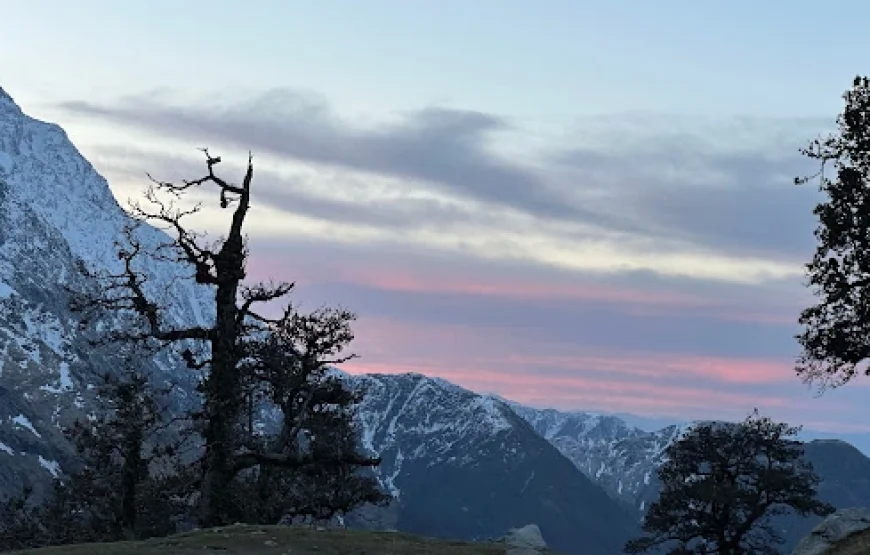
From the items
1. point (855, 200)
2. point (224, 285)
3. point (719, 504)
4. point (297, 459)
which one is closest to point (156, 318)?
point (224, 285)

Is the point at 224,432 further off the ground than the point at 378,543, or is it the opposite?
the point at 224,432

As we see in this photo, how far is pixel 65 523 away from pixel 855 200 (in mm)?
73444

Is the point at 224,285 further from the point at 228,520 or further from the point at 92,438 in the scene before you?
the point at 92,438

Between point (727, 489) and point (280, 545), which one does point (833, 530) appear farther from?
point (280, 545)

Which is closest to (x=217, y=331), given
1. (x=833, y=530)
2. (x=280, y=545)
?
(x=280, y=545)

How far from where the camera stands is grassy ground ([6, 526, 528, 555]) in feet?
121

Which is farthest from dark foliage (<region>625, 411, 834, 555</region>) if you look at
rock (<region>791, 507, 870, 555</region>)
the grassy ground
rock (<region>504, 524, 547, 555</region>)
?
the grassy ground

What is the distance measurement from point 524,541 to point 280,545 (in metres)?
15.1

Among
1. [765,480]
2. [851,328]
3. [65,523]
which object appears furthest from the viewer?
[65,523]

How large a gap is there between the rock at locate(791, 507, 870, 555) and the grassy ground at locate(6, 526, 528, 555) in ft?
54.4

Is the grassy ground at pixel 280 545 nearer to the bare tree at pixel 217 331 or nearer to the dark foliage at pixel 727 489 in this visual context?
the bare tree at pixel 217 331

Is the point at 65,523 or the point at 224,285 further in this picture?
the point at 65,523

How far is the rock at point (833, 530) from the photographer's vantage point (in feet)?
163

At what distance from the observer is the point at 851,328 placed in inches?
1791
